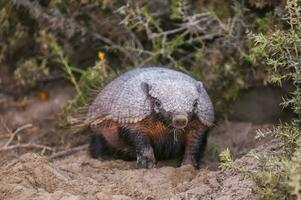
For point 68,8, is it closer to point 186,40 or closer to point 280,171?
point 186,40

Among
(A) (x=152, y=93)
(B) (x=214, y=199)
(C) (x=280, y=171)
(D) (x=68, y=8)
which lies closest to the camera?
(C) (x=280, y=171)

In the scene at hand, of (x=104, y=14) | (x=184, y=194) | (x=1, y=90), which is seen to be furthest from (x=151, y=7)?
(x=184, y=194)

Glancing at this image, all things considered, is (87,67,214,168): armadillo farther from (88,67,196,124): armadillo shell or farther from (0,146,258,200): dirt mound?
(0,146,258,200): dirt mound

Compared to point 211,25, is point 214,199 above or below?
below

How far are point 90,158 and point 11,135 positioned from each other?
1.02 metres

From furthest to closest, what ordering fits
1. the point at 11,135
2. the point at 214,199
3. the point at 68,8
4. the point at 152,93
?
the point at 68,8 → the point at 11,135 → the point at 152,93 → the point at 214,199

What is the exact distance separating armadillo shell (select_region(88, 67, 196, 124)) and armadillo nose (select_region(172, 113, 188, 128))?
368 mm

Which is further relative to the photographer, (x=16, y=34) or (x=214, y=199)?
(x=16, y=34)

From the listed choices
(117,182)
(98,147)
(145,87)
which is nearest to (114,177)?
(117,182)

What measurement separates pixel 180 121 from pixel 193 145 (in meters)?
0.62

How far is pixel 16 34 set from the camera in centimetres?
733

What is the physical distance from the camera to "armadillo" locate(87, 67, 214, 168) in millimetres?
5324

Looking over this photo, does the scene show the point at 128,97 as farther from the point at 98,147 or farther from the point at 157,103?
the point at 98,147

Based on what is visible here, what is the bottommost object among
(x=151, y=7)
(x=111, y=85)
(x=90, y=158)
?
(x=90, y=158)
